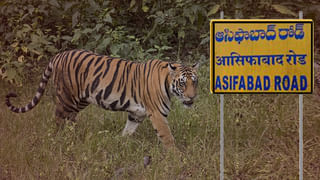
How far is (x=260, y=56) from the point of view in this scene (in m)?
5.09

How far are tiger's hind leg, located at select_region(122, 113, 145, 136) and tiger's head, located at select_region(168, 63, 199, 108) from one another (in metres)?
0.56

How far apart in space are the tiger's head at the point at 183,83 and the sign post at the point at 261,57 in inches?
33.2

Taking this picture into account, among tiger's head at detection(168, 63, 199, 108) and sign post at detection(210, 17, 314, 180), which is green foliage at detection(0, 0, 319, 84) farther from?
sign post at detection(210, 17, 314, 180)

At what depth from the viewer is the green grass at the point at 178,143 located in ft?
18.4

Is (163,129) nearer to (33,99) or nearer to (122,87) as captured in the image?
(122,87)

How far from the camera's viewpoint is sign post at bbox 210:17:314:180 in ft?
16.6

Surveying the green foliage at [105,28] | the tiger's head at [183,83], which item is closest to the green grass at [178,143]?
the tiger's head at [183,83]

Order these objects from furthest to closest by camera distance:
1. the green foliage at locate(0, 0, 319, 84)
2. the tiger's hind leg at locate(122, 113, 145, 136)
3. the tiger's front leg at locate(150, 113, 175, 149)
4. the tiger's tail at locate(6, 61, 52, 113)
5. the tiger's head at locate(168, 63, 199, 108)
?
the green foliage at locate(0, 0, 319, 84), the tiger's tail at locate(6, 61, 52, 113), the tiger's hind leg at locate(122, 113, 145, 136), the tiger's front leg at locate(150, 113, 175, 149), the tiger's head at locate(168, 63, 199, 108)

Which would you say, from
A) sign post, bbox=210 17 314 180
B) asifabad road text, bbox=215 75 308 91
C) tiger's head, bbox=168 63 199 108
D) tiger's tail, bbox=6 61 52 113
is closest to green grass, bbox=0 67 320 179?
tiger's tail, bbox=6 61 52 113

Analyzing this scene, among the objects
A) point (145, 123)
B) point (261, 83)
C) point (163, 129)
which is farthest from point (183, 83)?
point (261, 83)

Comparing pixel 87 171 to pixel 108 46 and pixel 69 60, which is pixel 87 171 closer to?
pixel 69 60

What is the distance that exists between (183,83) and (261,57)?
3.44 ft

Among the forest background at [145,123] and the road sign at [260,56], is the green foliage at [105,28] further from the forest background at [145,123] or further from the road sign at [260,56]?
the road sign at [260,56]

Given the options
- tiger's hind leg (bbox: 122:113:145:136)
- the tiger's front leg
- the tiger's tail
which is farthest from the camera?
the tiger's tail
